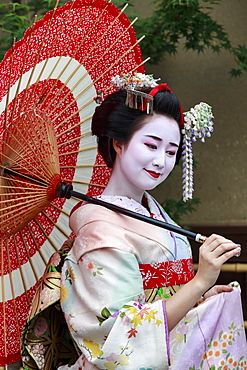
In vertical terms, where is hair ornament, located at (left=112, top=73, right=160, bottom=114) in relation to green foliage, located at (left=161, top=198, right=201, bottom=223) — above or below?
above

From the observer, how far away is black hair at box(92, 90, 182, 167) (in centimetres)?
202

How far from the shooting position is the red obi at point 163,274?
192 cm

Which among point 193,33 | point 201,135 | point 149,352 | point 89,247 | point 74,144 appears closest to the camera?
point 149,352

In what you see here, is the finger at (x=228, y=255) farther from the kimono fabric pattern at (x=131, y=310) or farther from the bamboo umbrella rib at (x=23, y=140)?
the bamboo umbrella rib at (x=23, y=140)

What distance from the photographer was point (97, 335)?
5.86 feet

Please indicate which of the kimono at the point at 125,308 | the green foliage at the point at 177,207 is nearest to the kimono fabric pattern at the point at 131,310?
the kimono at the point at 125,308

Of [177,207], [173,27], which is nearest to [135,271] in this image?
[177,207]

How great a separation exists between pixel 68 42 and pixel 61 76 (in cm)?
13

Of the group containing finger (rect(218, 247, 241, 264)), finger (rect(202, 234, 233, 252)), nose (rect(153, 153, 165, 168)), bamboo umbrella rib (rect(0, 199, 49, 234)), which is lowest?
finger (rect(218, 247, 241, 264))

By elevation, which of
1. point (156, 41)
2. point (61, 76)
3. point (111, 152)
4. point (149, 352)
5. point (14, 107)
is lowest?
point (149, 352)

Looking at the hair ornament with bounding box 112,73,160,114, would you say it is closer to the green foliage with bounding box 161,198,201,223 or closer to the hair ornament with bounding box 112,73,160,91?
the hair ornament with bounding box 112,73,160,91

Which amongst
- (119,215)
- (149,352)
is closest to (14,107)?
(119,215)

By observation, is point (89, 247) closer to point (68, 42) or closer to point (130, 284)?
point (130, 284)

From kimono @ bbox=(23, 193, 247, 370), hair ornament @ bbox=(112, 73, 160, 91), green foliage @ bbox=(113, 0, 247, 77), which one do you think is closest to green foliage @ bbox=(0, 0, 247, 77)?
green foliage @ bbox=(113, 0, 247, 77)
